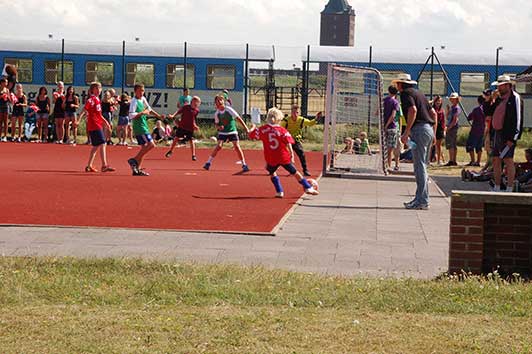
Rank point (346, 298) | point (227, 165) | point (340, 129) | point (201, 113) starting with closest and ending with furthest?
1. point (346, 298)
2. point (227, 165)
3. point (340, 129)
4. point (201, 113)

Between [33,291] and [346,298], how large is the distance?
2.36m

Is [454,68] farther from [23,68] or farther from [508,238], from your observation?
[508,238]

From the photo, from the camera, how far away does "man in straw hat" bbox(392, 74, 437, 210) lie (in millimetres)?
16688

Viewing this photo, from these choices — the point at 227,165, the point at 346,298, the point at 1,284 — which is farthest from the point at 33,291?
the point at 227,165

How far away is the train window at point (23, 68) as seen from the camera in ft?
143

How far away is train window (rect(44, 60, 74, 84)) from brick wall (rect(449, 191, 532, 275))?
114ft

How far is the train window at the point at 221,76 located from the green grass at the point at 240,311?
32949 millimetres

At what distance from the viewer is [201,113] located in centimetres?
4284

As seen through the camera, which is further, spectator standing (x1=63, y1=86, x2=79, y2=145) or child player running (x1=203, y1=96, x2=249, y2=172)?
spectator standing (x1=63, y1=86, x2=79, y2=145)

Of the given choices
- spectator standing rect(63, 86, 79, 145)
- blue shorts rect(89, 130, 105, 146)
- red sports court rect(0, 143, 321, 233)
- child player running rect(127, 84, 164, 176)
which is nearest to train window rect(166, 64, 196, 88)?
spectator standing rect(63, 86, 79, 145)

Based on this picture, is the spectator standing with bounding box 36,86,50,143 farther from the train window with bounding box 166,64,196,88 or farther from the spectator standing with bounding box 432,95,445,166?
the spectator standing with bounding box 432,95,445,166

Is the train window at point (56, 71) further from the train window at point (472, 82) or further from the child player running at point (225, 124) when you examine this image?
the child player running at point (225, 124)

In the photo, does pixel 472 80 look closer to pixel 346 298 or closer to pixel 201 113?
pixel 201 113

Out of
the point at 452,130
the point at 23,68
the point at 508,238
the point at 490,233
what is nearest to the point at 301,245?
the point at 490,233
